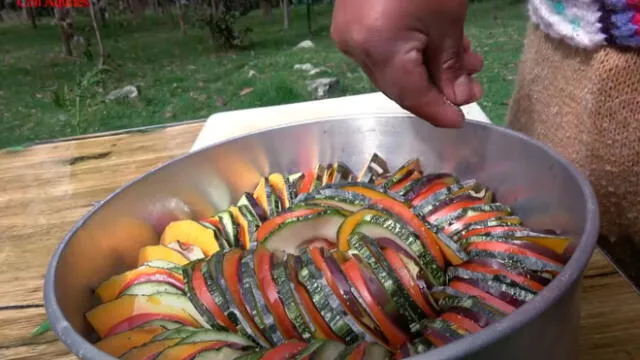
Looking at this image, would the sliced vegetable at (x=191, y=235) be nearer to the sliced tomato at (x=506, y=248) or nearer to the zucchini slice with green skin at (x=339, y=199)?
the zucchini slice with green skin at (x=339, y=199)

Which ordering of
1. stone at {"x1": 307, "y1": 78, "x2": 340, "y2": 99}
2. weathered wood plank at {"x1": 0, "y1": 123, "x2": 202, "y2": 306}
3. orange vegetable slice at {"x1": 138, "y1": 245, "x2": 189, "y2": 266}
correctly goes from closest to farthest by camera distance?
orange vegetable slice at {"x1": 138, "y1": 245, "x2": 189, "y2": 266}
weathered wood plank at {"x1": 0, "y1": 123, "x2": 202, "y2": 306}
stone at {"x1": 307, "y1": 78, "x2": 340, "y2": 99}

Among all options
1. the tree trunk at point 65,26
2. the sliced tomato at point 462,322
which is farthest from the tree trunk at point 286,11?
the sliced tomato at point 462,322

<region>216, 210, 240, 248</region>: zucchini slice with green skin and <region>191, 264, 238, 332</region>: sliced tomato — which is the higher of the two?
<region>191, 264, 238, 332</region>: sliced tomato

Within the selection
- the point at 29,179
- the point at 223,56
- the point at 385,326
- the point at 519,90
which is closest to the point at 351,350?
the point at 385,326

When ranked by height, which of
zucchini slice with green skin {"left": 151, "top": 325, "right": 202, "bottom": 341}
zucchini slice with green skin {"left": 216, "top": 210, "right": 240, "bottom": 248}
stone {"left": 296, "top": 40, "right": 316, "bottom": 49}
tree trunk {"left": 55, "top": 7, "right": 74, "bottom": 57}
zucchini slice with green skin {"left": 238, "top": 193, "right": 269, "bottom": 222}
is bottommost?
stone {"left": 296, "top": 40, "right": 316, "bottom": 49}

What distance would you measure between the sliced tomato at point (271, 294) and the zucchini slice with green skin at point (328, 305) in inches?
0.7

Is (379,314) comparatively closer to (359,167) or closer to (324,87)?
(359,167)

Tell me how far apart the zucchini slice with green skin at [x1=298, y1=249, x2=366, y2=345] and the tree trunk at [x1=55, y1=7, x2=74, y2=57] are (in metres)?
2.07

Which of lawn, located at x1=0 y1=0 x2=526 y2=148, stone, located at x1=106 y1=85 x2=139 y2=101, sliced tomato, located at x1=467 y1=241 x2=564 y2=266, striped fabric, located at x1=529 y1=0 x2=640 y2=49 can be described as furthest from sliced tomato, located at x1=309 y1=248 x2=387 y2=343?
stone, located at x1=106 y1=85 x2=139 y2=101

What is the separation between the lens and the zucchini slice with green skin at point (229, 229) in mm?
537

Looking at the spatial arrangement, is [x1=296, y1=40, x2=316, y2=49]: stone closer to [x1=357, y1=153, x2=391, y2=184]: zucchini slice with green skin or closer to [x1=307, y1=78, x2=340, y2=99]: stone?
[x1=307, y1=78, x2=340, y2=99]: stone

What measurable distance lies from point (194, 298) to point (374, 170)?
8.6 inches

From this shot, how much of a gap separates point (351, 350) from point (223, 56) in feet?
7.01

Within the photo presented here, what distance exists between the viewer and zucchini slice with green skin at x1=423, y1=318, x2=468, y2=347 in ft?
1.15
